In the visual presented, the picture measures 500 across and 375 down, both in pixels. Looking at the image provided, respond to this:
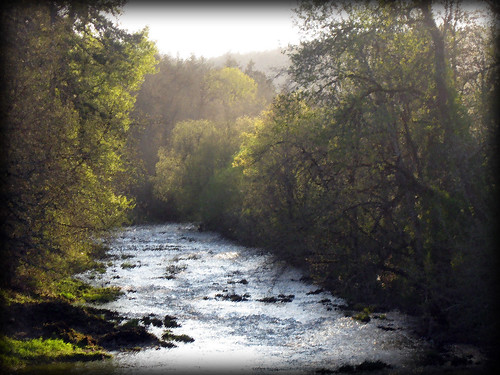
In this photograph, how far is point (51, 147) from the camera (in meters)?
19.7

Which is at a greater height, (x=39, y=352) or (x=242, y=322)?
(x=39, y=352)

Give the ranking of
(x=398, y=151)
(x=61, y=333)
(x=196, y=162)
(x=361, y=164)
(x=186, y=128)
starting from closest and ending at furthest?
1. (x=61, y=333)
2. (x=398, y=151)
3. (x=361, y=164)
4. (x=196, y=162)
5. (x=186, y=128)

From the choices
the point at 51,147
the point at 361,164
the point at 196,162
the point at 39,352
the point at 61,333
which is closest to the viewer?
the point at 39,352

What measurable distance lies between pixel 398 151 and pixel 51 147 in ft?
39.6

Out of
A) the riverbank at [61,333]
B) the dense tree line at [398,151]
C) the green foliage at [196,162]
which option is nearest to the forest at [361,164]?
the dense tree line at [398,151]

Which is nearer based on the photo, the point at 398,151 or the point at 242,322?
the point at 398,151

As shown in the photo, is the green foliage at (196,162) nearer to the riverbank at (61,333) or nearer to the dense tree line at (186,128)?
the dense tree line at (186,128)

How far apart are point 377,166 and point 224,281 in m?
12.6

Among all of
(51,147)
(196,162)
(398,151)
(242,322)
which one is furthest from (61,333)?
(196,162)

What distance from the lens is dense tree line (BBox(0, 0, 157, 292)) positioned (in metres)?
17.8

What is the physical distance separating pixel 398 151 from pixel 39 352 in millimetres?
13153

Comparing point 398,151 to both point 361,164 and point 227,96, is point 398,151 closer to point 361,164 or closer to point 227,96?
point 361,164

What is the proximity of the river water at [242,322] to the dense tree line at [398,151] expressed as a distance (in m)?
2.02

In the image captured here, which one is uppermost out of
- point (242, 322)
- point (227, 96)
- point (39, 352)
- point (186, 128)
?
point (227, 96)
